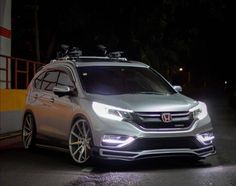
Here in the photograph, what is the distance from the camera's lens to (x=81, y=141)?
982 cm

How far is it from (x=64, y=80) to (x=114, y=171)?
96.7 inches

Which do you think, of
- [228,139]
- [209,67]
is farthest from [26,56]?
[209,67]

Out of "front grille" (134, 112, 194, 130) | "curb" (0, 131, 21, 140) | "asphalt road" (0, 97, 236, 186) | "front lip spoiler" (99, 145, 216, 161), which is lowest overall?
"curb" (0, 131, 21, 140)

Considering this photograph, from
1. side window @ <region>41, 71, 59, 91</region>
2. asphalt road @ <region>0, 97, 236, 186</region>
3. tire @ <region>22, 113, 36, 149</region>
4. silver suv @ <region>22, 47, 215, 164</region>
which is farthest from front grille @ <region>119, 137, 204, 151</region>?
tire @ <region>22, 113, 36, 149</region>

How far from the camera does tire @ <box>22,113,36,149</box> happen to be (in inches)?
475

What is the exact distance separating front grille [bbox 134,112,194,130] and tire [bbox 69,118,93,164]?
2.78ft

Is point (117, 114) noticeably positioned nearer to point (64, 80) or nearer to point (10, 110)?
point (64, 80)

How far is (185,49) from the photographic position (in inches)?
1866

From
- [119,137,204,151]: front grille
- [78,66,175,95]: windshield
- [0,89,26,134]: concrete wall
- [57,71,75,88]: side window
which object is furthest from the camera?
[0,89,26,134]: concrete wall

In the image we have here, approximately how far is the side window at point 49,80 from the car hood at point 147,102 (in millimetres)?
1842

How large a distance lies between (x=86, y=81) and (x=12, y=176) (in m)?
2.24

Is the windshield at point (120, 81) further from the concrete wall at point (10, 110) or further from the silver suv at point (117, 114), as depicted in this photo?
the concrete wall at point (10, 110)

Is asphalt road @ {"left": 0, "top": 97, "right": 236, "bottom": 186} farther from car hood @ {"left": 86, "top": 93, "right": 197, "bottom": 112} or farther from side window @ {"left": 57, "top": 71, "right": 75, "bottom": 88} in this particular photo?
side window @ {"left": 57, "top": 71, "right": 75, "bottom": 88}

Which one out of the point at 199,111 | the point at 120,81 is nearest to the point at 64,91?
the point at 120,81
